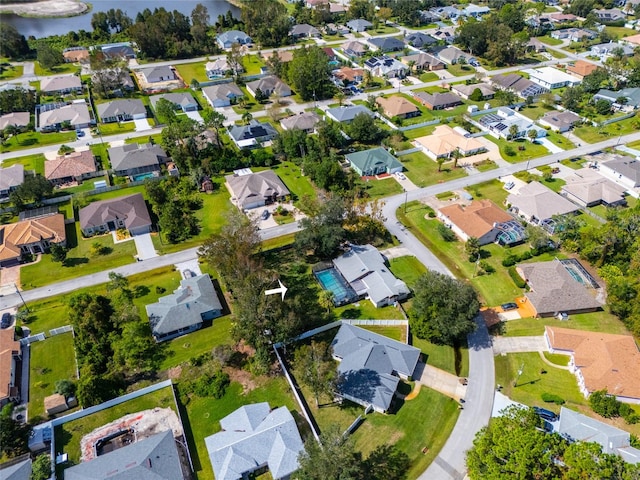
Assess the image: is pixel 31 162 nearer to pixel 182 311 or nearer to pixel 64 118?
pixel 64 118

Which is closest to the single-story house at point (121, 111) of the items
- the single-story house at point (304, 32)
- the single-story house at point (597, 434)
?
the single-story house at point (304, 32)

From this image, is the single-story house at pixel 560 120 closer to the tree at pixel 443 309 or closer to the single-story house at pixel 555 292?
the single-story house at pixel 555 292

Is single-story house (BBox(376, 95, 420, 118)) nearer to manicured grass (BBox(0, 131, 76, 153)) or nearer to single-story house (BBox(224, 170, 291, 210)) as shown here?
single-story house (BBox(224, 170, 291, 210))

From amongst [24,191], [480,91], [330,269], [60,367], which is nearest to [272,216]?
[330,269]

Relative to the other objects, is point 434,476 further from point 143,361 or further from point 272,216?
point 272,216

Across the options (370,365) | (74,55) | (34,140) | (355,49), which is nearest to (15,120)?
(34,140)

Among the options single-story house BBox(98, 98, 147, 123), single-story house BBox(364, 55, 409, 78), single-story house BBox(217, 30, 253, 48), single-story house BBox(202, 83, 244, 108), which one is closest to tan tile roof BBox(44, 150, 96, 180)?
single-story house BBox(98, 98, 147, 123)
